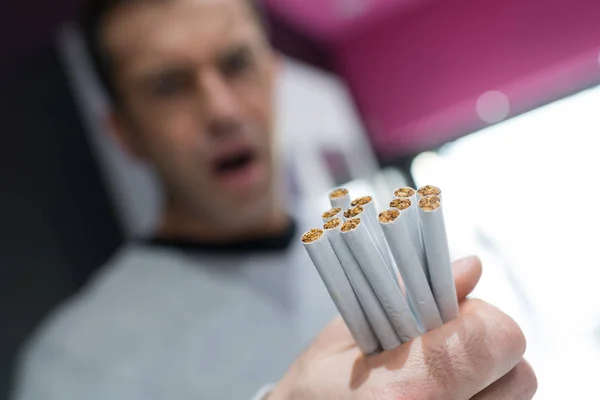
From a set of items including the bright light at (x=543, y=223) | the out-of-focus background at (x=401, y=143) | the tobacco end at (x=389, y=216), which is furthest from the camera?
the bright light at (x=543, y=223)

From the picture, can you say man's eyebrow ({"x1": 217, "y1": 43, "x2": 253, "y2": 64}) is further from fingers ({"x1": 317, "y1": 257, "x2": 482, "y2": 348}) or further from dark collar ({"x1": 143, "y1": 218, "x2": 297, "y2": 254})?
fingers ({"x1": 317, "y1": 257, "x2": 482, "y2": 348})

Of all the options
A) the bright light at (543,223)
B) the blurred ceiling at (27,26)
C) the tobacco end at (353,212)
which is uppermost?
the blurred ceiling at (27,26)

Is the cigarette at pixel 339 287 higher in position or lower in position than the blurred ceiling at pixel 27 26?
lower

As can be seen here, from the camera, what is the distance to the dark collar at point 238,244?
38.6 inches

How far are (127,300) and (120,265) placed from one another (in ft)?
0.33

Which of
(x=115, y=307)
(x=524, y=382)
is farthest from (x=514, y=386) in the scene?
(x=115, y=307)

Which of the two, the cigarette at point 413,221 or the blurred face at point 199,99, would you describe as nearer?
the cigarette at point 413,221

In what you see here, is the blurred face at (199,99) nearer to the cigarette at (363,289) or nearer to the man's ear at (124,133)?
the man's ear at (124,133)

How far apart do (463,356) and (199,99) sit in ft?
2.41

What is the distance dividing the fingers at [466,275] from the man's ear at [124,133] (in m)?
0.81

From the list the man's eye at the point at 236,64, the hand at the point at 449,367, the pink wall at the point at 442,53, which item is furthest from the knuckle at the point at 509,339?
the pink wall at the point at 442,53

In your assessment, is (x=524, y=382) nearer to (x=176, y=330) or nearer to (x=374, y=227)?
(x=374, y=227)

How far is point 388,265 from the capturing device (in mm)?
417

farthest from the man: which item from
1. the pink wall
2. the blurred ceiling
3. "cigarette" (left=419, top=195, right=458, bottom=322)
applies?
the pink wall
